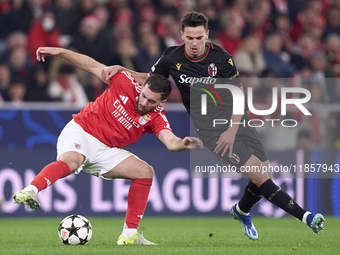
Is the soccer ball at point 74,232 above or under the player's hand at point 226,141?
under

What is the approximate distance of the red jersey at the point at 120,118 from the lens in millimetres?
7004

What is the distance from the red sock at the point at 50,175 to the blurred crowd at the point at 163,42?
15.1 ft

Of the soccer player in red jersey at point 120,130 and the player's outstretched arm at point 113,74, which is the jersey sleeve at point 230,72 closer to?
the soccer player in red jersey at point 120,130

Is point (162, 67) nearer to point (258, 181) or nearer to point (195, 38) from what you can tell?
point (195, 38)

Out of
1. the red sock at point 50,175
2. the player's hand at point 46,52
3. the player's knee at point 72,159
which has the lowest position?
the red sock at point 50,175

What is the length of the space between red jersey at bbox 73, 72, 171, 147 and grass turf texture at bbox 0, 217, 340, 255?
1184mm

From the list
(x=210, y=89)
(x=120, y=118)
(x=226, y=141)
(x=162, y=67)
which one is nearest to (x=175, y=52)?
(x=162, y=67)

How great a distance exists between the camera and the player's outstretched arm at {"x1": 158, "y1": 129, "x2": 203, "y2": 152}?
5.90 metres

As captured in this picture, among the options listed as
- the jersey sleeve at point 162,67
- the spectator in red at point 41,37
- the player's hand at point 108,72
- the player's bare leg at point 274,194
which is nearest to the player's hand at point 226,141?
the player's bare leg at point 274,194

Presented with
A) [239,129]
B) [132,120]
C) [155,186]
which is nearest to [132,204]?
[132,120]

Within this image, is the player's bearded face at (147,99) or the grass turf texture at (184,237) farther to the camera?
the player's bearded face at (147,99)

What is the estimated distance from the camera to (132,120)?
7.01m

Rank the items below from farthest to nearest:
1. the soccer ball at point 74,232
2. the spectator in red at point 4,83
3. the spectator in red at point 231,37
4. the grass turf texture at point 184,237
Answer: the spectator in red at point 231,37 → the spectator in red at point 4,83 → the soccer ball at point 74,232 → the grass turf texture at point 184,237

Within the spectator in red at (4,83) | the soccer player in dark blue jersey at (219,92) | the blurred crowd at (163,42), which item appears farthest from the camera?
the blurred crowd at (163,42)
